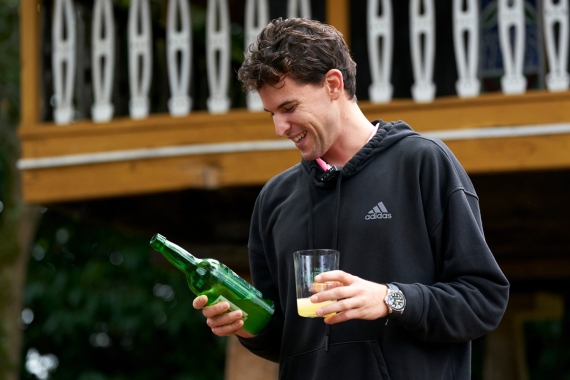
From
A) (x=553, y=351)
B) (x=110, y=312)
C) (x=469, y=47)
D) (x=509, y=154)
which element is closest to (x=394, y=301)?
(x=509, y=154)

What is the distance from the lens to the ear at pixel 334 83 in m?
2.53

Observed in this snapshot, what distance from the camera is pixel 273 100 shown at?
8.24 ft

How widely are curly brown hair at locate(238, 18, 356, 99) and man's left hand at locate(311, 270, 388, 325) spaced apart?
0.57 meters

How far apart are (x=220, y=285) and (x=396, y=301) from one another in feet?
1.75

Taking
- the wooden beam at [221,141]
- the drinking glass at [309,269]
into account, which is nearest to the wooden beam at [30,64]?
the wooden beam at [221,141]

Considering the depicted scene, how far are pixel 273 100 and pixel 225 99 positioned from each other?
11.0ft

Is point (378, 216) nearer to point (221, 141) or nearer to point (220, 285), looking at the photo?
point (220, 285)

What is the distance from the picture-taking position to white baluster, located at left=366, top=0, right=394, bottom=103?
220 inches

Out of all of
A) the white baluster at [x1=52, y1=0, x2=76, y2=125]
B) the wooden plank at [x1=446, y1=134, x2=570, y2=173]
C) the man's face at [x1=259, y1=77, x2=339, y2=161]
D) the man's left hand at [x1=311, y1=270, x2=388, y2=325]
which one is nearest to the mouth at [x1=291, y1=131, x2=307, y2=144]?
the man's face at [x1=259, y1=77, x2=339, y2=161]

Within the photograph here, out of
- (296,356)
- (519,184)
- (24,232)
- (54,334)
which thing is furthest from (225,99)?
(54,334)

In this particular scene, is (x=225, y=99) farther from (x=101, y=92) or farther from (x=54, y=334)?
(x=54, y=334)

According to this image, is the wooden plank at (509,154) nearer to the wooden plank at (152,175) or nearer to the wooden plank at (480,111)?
the wooden plank at (480,111)

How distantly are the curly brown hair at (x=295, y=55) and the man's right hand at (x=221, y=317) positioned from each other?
0.56 metres

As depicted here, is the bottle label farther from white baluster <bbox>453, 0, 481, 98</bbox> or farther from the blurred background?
white baluster <bbox>453, 0, 481, 98</bbox>
